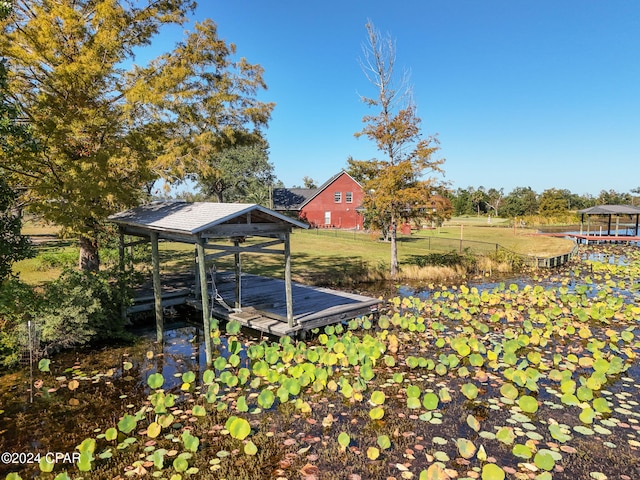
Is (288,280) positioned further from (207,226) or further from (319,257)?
(319,257)

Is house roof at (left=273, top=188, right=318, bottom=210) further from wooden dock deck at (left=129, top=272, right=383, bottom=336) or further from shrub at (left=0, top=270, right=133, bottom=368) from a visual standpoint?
shrub at (left=0, top=270, right=133, bottom=368)

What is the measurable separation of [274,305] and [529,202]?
219 ft

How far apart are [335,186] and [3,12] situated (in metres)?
41.9

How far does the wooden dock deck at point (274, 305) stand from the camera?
9875 millimetres

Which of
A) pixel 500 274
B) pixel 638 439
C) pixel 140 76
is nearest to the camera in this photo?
pixel 638 439

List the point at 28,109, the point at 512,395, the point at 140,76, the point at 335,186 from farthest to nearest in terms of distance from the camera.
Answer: the point at 335,186 → the point at 140,76 → the point at 28,109 → the point at 512,395

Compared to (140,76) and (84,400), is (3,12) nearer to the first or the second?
(140,76)

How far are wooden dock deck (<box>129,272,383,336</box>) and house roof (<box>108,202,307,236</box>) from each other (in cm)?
232

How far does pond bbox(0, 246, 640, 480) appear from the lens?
4957 mm

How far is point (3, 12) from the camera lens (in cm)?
679

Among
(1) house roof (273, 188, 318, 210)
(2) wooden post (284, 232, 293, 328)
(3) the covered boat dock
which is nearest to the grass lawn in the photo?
(3) the covered boat dock

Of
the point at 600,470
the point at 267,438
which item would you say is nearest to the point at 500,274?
the point at 600,470

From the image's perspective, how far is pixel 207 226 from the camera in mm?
7781

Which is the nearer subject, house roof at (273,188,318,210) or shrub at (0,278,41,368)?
shrub at (0,278,41,368)
